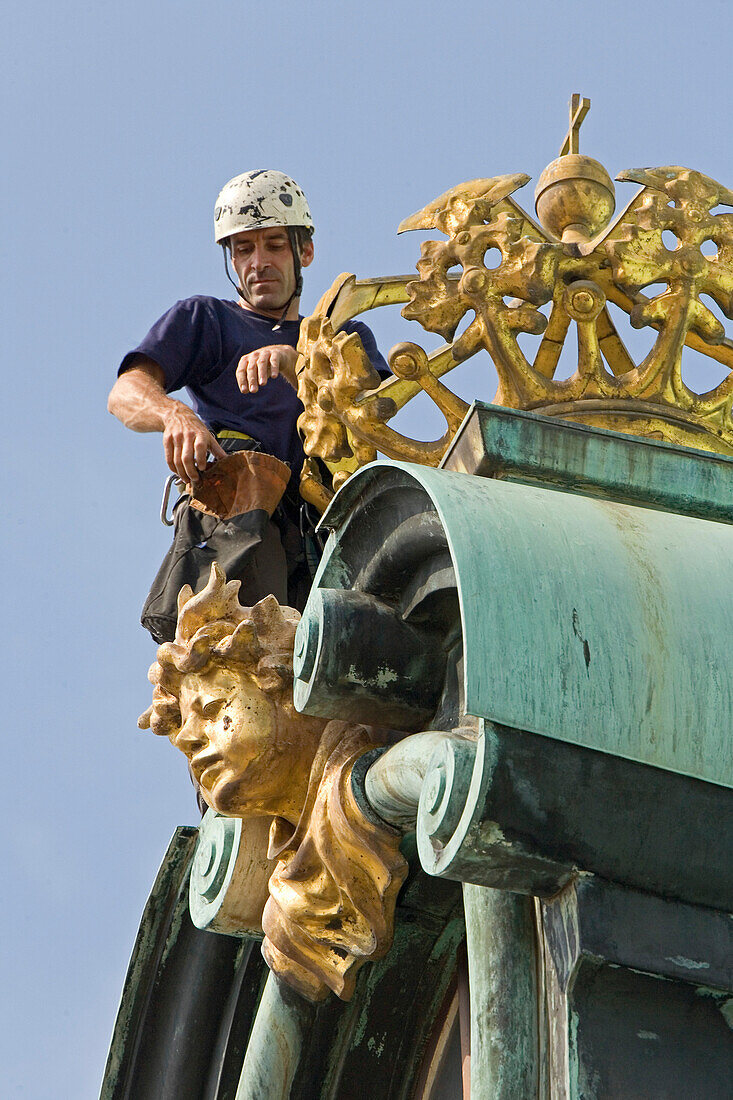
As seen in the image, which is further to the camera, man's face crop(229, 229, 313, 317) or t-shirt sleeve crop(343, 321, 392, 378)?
man's face crop(229, 229, 313, 317)

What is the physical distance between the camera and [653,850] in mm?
3246

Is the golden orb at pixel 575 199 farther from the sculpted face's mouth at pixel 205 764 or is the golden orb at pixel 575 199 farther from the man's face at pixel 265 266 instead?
the sculpted face's mouth at pixel 205 764

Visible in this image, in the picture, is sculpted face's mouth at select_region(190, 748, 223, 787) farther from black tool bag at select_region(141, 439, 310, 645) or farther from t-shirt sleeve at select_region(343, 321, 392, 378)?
t-shirt sleeve at select_region(343, 321, 392, 378)

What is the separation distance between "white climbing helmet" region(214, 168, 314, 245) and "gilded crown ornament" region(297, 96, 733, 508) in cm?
117

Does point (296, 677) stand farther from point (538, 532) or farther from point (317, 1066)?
point (317, 1066)

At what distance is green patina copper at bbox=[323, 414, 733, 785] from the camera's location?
10.5 feet

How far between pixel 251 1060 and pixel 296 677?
37.7 inches

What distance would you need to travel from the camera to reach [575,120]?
531cm

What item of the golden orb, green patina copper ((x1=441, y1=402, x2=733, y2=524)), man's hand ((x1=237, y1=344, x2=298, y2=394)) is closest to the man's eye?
green patina copper ((x1=441, y1=402, x2=733, y2=524))

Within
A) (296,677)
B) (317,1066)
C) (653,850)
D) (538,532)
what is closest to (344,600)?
(296,677)

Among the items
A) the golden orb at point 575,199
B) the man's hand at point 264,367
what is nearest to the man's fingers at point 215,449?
the man's hand at point 264,367

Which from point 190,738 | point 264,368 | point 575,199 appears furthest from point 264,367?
point 190,738

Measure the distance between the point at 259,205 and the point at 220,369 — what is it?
26.0 inches

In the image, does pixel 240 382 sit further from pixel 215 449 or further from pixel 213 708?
pixel 213 708
